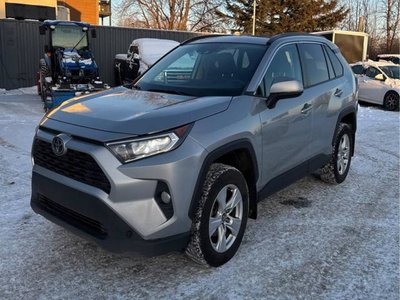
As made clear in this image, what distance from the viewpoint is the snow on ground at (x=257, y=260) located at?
3.27 m

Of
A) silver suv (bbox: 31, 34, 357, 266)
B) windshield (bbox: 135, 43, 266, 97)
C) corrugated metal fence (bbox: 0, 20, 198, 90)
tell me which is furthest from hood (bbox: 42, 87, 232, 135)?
corrugated metal fence (bbox: 0, 20, 198, 90)

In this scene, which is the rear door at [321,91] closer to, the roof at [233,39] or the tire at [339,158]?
the tire at [339,158]

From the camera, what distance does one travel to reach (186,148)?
124 inches

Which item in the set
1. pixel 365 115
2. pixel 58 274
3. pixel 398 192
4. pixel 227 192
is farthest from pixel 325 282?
pixel 365 115

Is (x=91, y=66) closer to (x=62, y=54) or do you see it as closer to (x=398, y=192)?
(x=62, y=54)

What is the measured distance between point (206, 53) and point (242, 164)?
144 cm

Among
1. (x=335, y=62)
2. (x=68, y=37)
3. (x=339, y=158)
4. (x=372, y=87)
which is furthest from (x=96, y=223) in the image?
(x=372, y=87)

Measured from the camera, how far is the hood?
3.18 m

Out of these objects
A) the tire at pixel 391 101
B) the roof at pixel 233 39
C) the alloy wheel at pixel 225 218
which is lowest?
the alloy wheel at pixel 225 218

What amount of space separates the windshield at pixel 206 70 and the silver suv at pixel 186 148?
0.02 meters

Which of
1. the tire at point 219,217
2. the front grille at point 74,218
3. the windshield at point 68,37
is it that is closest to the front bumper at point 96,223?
the front grille at point 74,218

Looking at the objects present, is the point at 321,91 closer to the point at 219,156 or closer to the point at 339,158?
the point at 339,158

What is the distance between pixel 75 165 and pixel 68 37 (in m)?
11.6

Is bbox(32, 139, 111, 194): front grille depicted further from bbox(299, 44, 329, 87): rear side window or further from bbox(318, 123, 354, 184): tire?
bbox(318, 123, 354, 184): tire
